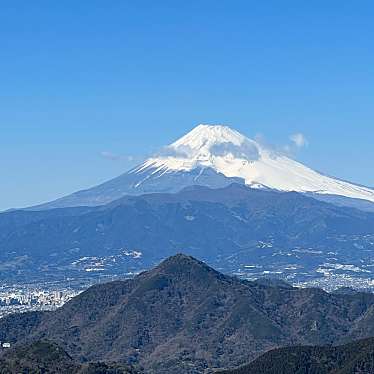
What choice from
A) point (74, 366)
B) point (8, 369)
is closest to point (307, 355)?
point (74, 366)

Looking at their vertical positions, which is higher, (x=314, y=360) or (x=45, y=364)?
(x=45, y=364)

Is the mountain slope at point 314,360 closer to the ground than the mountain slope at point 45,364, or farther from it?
closer to the ground

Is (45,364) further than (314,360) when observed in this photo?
No

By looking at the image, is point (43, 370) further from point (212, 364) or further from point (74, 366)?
point (212, 364)

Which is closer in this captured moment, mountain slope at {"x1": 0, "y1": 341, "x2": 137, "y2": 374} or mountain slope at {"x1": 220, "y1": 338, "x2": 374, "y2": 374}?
mountain slope at {"x1": 0, "y1": 341, "x2": 137, "y2": 374}

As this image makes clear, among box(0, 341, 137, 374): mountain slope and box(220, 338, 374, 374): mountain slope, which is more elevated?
box(0, 341, 137, 374): mountain slope

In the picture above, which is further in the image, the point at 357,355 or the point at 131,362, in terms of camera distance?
the point at 131,362

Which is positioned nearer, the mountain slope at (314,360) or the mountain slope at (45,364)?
the mountain slope at (45,364)
